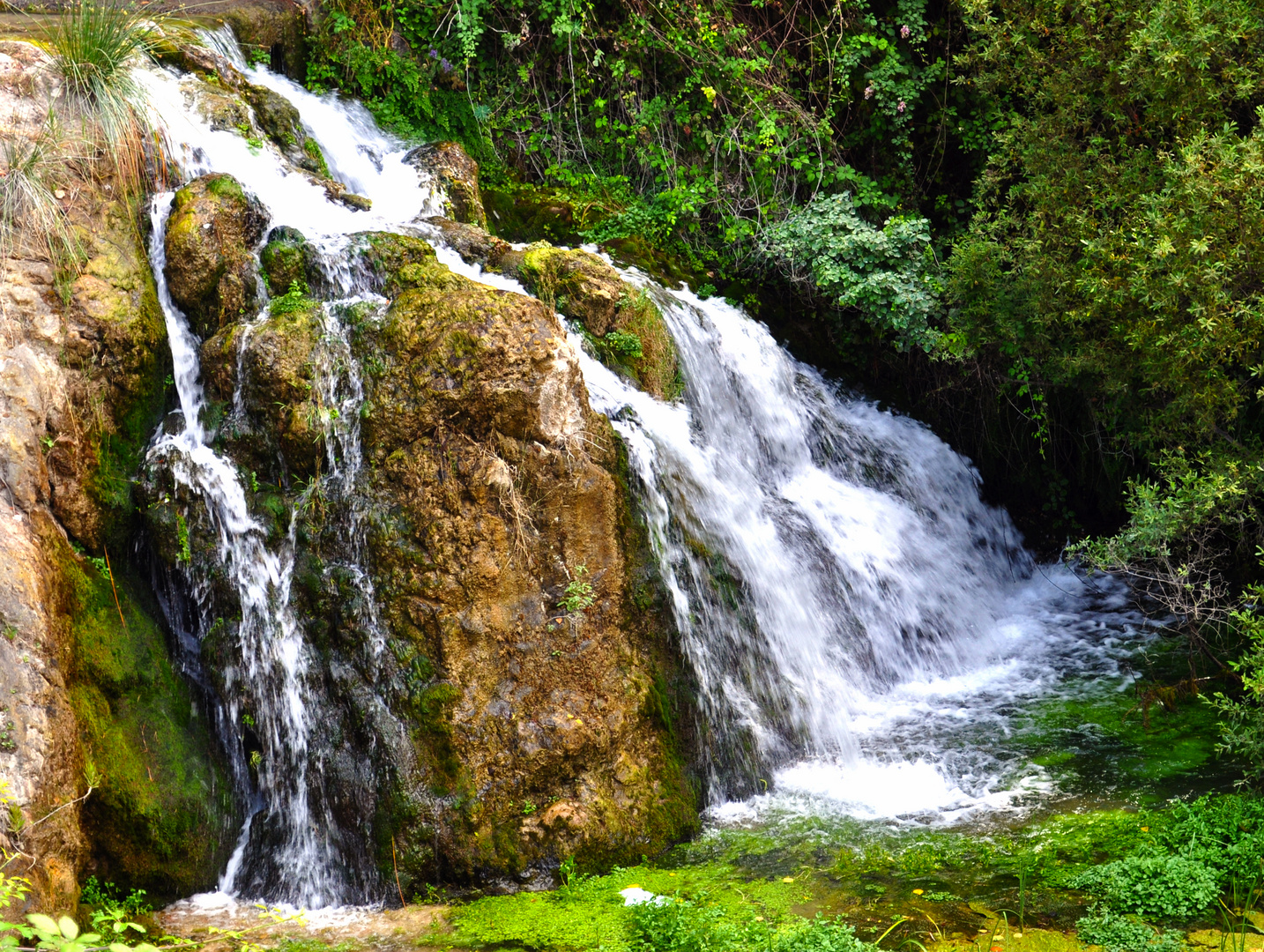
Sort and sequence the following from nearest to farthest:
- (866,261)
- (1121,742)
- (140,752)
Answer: (140,752), (1121,742), (866,261)

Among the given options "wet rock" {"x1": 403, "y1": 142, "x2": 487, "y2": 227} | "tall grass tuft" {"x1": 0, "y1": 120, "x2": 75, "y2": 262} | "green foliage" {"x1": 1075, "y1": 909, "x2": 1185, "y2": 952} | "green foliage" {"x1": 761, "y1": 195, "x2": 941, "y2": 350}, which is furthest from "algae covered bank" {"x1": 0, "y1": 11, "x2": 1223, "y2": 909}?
"green foliage" {"x1": 761, "y1": 195, "x2": 941, "y2": 350}

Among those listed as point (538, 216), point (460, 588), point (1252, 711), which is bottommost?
point (1252, 711)

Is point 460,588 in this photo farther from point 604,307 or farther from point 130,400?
point 604,307

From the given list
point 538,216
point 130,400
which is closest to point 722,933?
point 130,400

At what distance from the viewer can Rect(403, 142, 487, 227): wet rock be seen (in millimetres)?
8938

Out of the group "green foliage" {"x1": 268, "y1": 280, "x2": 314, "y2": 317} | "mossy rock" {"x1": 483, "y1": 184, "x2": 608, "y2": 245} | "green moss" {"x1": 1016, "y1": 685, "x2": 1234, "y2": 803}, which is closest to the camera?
"green moss" {"x1": 1016, "y1": 685, "x2": 1234, "y2": 803}

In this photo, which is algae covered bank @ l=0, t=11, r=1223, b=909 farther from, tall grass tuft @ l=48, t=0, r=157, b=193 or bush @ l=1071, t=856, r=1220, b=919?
bush @ l=1071, t=856, r=1220, b=919

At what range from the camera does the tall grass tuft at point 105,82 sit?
21.6 feet

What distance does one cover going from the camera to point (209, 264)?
6.55 metres

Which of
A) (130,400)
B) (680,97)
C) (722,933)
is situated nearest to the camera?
(722,933)

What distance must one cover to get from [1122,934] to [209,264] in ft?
21.1

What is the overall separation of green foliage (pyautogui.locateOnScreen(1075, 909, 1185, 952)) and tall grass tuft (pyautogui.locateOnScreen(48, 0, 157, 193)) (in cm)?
717

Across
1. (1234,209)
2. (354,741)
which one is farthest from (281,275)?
(1234,209)

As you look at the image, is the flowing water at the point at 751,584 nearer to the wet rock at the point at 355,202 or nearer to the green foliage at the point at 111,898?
the wet rock at the point at 355,202
